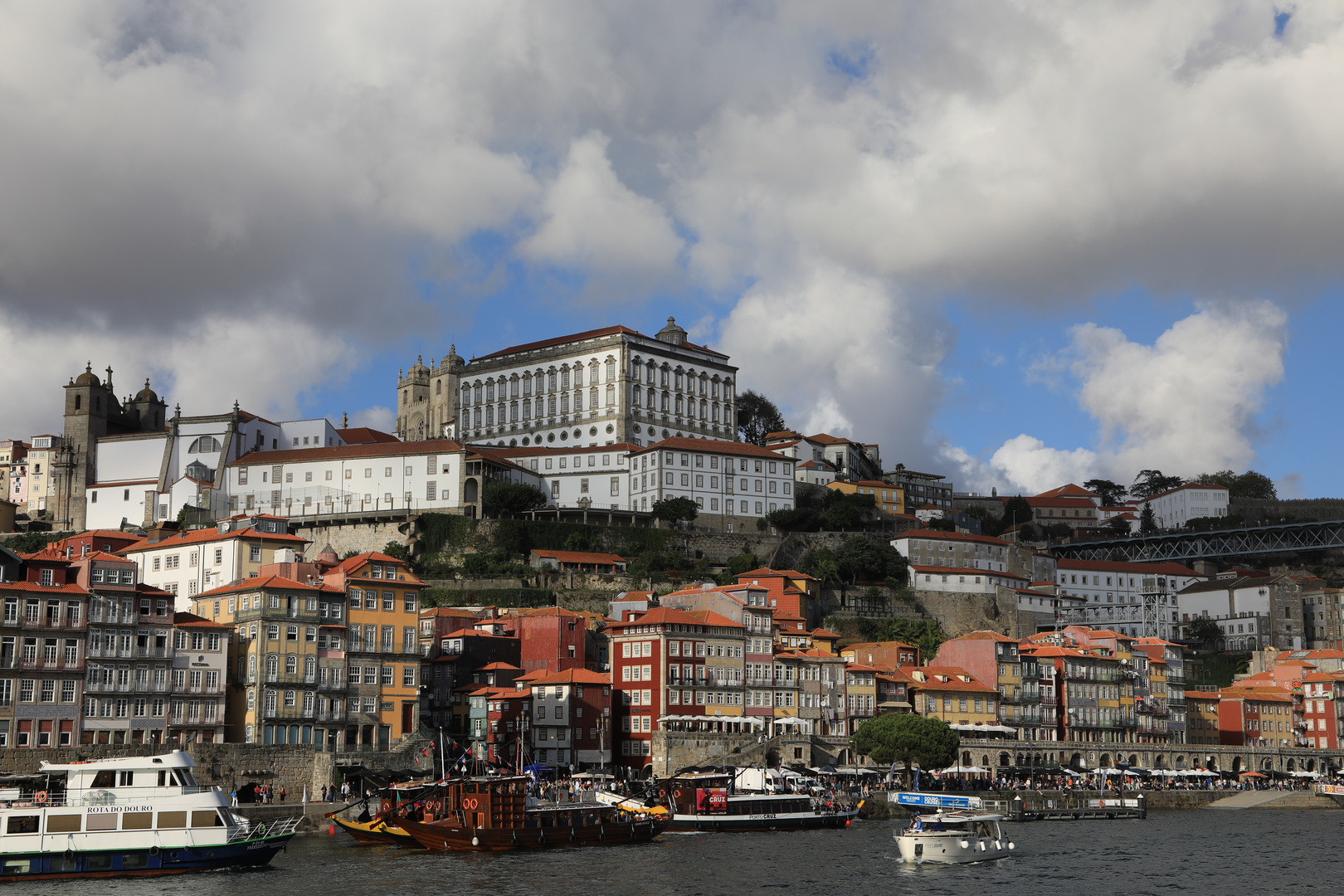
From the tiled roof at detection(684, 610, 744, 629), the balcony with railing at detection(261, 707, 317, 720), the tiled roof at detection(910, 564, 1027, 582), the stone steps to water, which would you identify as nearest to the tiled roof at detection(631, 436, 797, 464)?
the tiled roof at detection(910, 564, 1027, 582)

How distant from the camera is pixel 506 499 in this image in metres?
112

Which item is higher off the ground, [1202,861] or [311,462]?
[311,462]

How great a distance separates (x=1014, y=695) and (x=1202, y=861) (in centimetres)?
3959

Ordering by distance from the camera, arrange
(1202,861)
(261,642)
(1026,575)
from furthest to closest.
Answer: (1026,575)
(261,642)
(1202,861)

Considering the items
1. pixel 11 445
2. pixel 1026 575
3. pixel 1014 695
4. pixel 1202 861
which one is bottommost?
pixel 1202 861

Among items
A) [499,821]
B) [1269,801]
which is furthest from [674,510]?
[499,821]

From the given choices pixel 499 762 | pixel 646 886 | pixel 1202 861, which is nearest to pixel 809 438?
pixel 499 762

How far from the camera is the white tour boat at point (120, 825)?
49562mm

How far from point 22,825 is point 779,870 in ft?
84.7

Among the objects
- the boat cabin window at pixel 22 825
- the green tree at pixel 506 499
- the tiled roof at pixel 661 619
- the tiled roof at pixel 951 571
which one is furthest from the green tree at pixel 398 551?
the boat cabin window at pixel 22 825

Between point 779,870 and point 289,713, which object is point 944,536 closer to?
point 289,713

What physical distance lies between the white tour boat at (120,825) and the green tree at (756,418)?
10839 cm

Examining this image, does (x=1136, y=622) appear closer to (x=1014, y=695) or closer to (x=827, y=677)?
(x=1014, y=695)

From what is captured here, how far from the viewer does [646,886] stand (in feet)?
163
